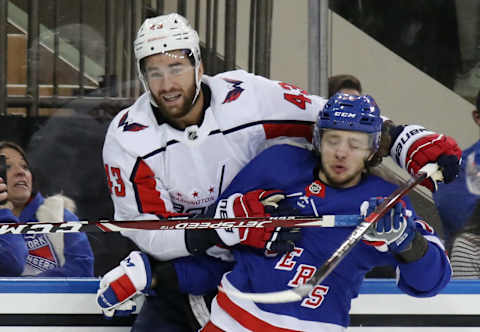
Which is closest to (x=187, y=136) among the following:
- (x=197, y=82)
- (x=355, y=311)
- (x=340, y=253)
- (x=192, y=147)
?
(x=192, y=147)

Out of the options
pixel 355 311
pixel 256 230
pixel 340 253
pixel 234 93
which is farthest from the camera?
pixel 355 311

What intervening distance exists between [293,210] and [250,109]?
1.04 ft

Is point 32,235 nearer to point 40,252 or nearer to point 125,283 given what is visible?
point 40,252

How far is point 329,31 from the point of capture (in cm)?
245

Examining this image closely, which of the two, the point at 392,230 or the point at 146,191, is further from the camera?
the point at 146,191

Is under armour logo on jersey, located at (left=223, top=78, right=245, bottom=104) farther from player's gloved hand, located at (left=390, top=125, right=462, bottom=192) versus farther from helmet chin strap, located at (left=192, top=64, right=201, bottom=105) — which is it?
player's gloved hand, located at (left=390, top=125, right=462, bottom=192)

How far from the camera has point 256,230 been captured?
1994 mm

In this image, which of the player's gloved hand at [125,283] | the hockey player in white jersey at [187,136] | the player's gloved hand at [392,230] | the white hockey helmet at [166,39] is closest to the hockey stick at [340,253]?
the player's gloved hand at [392,230]

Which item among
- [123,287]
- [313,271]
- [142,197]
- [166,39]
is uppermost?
[166,39]

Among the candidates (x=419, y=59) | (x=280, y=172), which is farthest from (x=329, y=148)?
(x=419, y=59)

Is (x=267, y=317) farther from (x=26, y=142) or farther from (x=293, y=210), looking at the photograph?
(x=26, y=142)

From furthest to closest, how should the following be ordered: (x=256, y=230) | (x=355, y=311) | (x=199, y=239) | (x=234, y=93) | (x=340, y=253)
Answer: (x=355, y=311)
(x=234, y=93)
(x=199, y=239)
(x=256, y=230)
(x=340, y=253)

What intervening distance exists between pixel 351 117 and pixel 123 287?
70 centimetres

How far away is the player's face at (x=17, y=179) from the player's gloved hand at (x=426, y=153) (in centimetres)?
103
